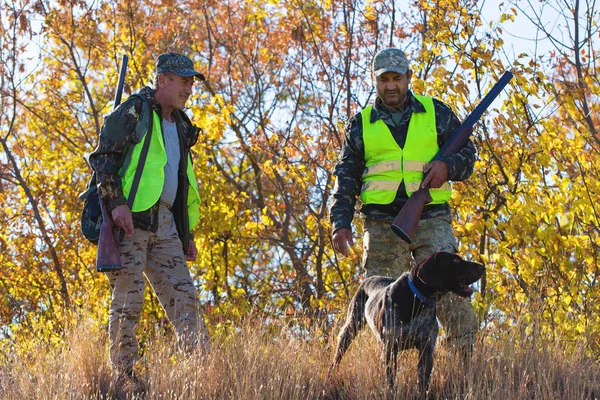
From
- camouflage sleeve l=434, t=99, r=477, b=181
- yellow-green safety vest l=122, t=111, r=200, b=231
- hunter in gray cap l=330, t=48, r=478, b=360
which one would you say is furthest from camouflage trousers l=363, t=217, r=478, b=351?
yellow-green safety vest l=122, t=111, r=200, b=231

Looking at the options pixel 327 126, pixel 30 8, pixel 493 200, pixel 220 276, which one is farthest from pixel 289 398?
pixel 30 8

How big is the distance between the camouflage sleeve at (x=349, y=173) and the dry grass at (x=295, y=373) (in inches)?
27.2

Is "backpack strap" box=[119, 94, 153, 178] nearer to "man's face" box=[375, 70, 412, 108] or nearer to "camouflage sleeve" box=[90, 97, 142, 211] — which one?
"camouflage sleeve" box=[90, 97, 142, 211]

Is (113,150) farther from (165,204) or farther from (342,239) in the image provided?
(342,239)

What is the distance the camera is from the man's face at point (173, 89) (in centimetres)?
480

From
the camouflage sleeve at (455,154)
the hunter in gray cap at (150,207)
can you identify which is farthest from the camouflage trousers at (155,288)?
the camouflage sleeve at (455,154)

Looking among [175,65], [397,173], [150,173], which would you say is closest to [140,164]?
[150,173]

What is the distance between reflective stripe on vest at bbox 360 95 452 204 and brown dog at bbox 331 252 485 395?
2.01 feet

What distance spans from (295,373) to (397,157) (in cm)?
127

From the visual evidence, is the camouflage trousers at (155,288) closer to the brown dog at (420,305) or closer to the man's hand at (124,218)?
the man's hand at (124,218)

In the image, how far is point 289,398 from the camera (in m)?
4.06

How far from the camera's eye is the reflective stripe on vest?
15.2ft

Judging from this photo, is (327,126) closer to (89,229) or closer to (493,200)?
(493,200)

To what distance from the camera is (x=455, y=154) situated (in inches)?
181
